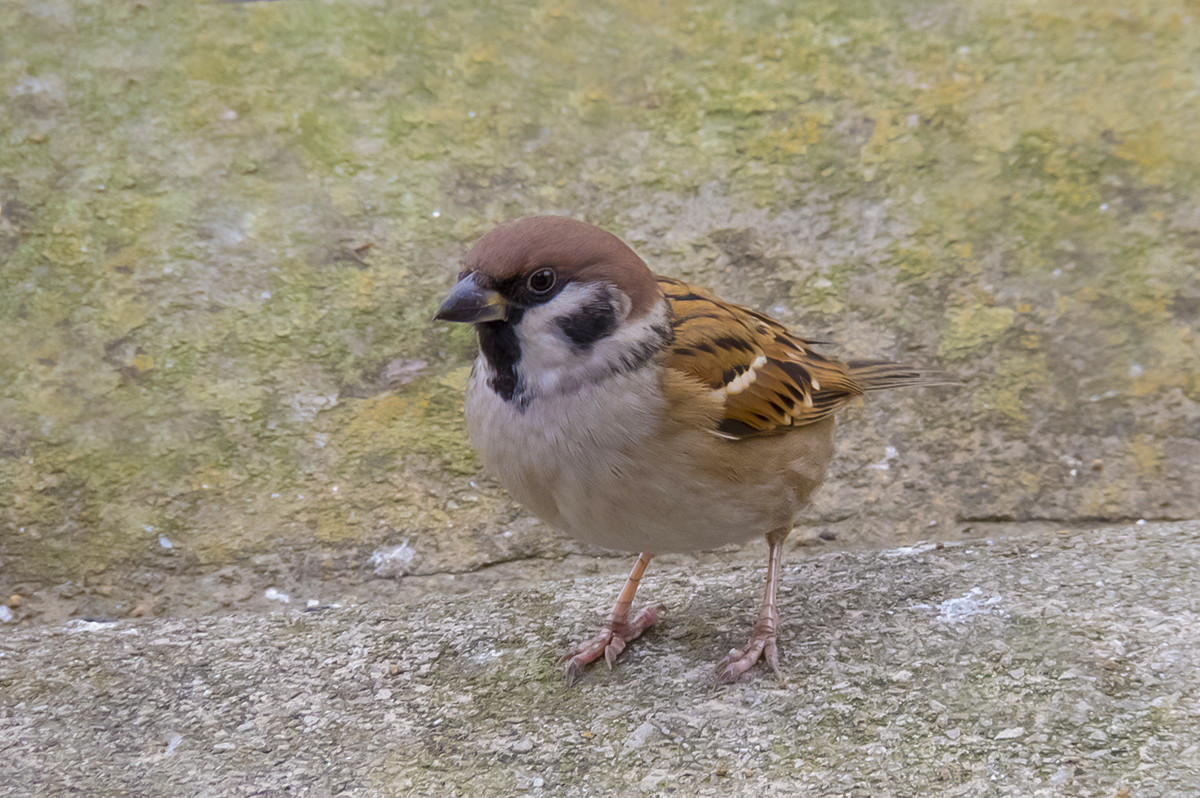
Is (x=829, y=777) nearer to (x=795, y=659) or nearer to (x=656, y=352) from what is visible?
(x=795, y=659)

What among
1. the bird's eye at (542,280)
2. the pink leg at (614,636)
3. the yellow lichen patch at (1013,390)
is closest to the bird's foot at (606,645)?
the pink leg at (614,636)

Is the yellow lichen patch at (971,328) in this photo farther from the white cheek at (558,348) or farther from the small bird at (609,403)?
the white cheek at (558,348)

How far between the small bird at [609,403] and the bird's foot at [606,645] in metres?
0.03

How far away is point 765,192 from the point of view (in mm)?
4688

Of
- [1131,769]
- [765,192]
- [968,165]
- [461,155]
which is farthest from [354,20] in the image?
[1131,769]

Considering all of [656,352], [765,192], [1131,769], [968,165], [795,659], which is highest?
[968,165]

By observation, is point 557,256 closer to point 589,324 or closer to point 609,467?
point 589,324

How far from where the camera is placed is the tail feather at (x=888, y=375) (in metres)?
3.56

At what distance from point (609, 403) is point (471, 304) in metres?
0.46

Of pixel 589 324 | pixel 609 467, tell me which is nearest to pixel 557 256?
pixel 589 324

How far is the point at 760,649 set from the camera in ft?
9.77

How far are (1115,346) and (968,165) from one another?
3.63ft

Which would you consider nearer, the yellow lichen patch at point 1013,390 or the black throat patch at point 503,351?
the black throat patch at point 503,351

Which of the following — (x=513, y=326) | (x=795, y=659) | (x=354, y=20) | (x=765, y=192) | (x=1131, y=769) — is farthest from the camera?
(x=354, y=20)
